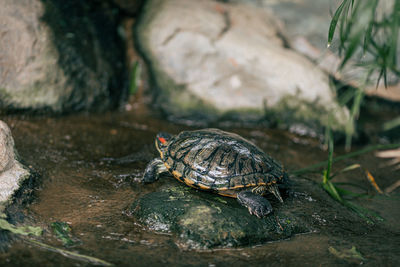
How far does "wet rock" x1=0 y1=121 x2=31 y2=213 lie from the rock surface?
986mm

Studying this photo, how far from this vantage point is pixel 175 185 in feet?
11.7

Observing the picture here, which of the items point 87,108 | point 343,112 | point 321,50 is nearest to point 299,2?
point 321,50

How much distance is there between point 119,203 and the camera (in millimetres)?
3324

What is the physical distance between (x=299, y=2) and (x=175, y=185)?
7.55 meters

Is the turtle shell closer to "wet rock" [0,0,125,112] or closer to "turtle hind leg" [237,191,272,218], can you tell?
"turtle hind leg" [237,191,272,218]

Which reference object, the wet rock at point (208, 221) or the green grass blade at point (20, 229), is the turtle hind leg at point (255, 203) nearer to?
the wet rock at point (208, 221)

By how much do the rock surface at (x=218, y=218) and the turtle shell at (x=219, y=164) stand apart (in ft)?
0.58

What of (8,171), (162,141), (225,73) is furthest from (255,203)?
(225,73)

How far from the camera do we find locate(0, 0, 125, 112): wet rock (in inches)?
189

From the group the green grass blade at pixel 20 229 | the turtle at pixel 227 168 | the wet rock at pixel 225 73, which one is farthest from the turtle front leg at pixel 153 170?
the wet rock at pixel 225 73

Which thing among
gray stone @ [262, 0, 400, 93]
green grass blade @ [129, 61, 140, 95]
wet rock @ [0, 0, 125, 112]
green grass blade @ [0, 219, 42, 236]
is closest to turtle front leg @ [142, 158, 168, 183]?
green grass blade @ [0, 219, 42, 236]

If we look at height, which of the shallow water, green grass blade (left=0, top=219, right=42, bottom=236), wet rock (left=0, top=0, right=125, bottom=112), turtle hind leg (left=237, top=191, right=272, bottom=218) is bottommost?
the shallow water

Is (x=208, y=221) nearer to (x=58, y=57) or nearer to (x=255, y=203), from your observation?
(x=255, y=203)

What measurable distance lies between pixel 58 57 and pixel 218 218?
140 inches
